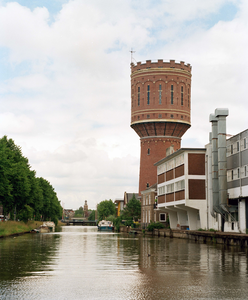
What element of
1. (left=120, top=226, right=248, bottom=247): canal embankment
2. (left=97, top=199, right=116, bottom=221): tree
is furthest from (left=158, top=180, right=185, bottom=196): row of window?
(left=97, top=199, right=116, bottom=221): tree

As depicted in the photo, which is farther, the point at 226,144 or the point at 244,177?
the point at 226,144

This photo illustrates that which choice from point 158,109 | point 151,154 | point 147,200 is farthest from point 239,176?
point 151,154

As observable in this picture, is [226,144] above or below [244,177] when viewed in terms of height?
above

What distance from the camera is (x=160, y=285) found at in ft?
44.1

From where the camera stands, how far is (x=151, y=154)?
88.8m

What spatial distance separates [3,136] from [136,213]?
45.0 m

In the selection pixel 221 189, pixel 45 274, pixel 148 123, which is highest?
pixel 148 123

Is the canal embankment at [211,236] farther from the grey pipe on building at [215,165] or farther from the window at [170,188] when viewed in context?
the window at [170,188]

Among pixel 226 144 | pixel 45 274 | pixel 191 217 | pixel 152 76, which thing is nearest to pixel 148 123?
pixel 152 76

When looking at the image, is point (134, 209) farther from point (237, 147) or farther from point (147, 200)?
point (237, 147)

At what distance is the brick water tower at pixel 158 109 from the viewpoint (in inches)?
3425

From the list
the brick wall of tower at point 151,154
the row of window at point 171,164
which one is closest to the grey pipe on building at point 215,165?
the row of window at point 171,164

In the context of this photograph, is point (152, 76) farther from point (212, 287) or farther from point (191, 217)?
point (212, 287)

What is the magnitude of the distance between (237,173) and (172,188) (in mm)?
19026
